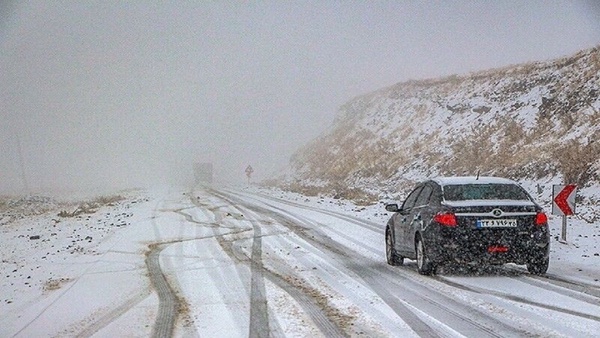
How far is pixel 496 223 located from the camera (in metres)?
8.12

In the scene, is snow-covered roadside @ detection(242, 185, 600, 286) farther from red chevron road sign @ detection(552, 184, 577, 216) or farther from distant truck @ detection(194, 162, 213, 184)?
distant truck @ detection(194, 162, 213, 184)

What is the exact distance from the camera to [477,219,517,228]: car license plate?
8125 mm

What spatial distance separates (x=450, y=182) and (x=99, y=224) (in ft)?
40.2

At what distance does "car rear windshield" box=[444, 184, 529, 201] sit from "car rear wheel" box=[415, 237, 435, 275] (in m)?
0.84

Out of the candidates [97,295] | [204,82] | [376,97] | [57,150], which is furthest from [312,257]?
[204,82]

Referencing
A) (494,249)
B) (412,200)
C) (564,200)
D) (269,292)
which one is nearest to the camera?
(269,292)

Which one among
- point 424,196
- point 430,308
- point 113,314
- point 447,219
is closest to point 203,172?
point 424,196

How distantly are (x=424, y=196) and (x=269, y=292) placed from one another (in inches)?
140

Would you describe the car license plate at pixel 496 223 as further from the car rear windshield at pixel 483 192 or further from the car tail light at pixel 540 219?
the car rear windshield at pixel 483 192

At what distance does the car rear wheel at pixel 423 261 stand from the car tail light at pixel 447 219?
21.3 inches

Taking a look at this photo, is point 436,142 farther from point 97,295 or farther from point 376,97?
point 97,295

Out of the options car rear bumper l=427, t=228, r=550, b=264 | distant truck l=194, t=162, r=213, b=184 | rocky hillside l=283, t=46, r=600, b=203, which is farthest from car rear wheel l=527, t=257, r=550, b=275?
Result: distant truck l=194, t=162, r=213, b=184

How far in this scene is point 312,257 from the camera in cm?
1088

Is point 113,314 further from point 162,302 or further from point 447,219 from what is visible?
point 447,219
